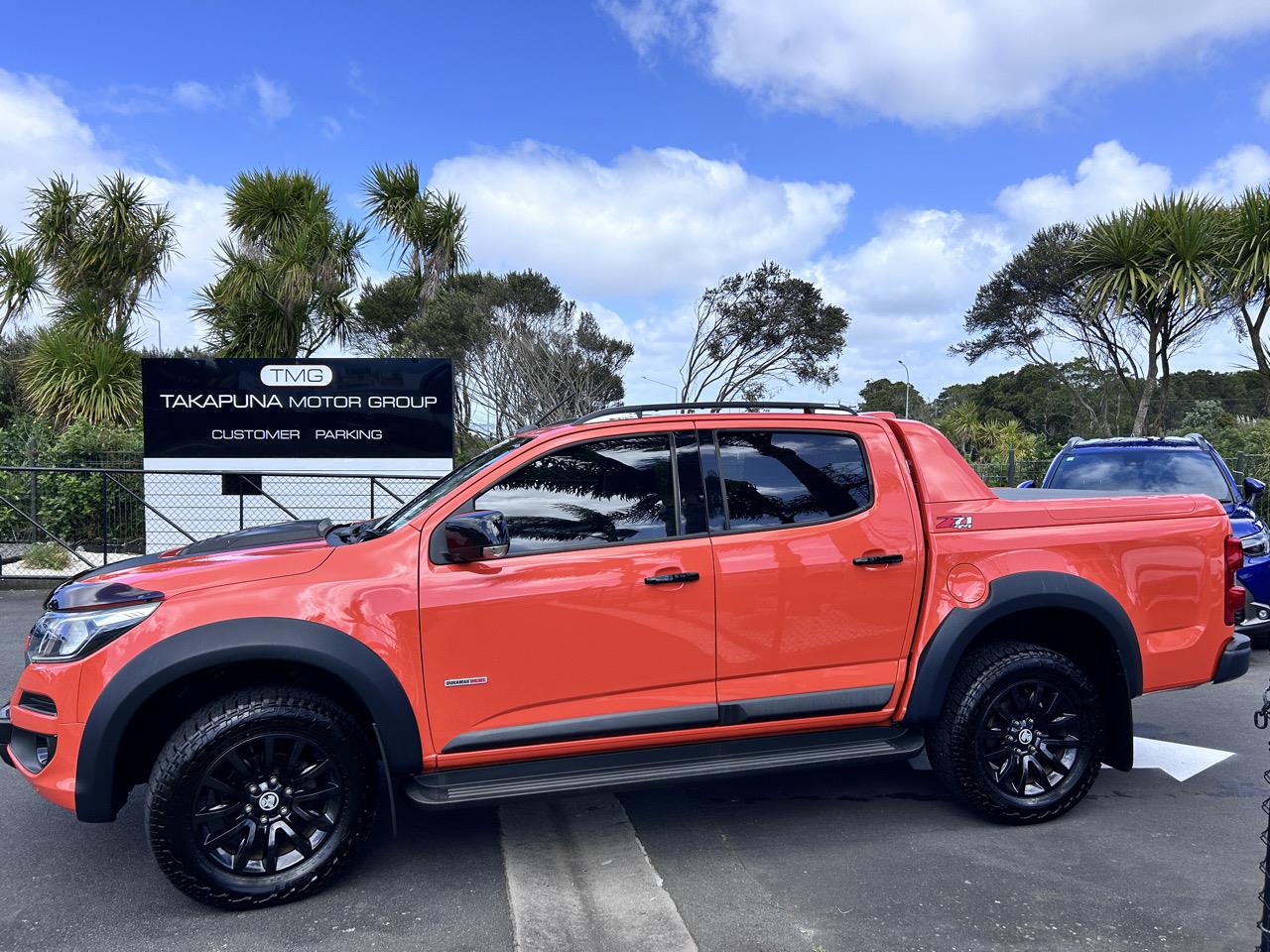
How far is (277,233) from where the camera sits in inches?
786

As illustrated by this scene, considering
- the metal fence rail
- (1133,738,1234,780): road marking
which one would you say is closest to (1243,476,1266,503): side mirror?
(1133,738,1234,780): road marking

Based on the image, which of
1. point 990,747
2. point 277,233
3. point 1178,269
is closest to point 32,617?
point 990,747

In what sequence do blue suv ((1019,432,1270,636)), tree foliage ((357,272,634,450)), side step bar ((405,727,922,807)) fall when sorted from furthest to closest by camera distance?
tree foliage ((357,272,634,450)) → blue suv ((1019,432,1270,636)) → side step bar ((405,727,922,807))

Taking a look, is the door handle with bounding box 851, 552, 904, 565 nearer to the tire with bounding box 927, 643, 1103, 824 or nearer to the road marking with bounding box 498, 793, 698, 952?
the tire with bounding box 927, 643, 1103, 824

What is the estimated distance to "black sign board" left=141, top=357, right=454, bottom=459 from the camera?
12.8 metres

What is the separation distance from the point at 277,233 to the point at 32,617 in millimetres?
13219

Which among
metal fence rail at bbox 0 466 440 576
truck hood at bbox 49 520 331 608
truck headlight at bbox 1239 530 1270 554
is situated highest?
metal fence rail at bbox 0 466 440 576

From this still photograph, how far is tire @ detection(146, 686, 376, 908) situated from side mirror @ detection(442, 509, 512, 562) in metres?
0.74

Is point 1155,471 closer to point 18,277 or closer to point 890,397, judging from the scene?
point 18,277

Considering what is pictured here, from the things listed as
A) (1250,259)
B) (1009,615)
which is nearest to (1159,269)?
(1250,259)

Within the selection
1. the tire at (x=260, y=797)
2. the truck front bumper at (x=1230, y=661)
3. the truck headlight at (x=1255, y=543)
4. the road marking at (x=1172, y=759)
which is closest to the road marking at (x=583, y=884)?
the tire at (x=260, y=797)

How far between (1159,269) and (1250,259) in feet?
6.44

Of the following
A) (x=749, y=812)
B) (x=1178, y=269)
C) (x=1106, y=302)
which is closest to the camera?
(x=749, y=812)

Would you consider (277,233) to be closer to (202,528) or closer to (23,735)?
(202,528)
